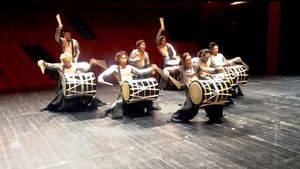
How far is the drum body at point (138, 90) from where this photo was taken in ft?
18.4

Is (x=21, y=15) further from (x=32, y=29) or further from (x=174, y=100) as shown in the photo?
(x=174, y=100)

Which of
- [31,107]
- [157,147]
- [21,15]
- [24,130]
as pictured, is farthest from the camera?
[21,15]

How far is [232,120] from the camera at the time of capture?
18.0 feet

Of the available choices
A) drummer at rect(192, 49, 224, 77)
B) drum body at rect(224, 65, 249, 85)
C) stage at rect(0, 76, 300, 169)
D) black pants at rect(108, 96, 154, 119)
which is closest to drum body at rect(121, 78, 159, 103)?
black pants at rect(108, 96, 154, 119)

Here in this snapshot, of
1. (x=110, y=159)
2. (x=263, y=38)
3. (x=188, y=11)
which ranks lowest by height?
(x=110, y=159)

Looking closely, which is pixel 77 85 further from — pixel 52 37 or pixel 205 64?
pixel 52 37

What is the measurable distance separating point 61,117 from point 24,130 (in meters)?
0.92

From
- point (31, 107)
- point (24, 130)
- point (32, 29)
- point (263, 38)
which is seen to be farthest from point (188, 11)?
point (24, 130)

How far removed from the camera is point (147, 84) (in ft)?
18.9

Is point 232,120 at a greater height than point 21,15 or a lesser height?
lesser

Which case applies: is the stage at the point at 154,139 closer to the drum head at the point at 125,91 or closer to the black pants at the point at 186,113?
the black pants at the point at 186,113

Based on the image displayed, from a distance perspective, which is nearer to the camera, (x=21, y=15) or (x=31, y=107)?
(x=31, y=107)

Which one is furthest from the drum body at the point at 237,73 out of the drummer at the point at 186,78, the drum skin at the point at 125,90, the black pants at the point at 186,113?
the drum skin at the point at 125,90

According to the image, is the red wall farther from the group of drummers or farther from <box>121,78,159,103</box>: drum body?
<box>121,78,159,103</box>: drum body
